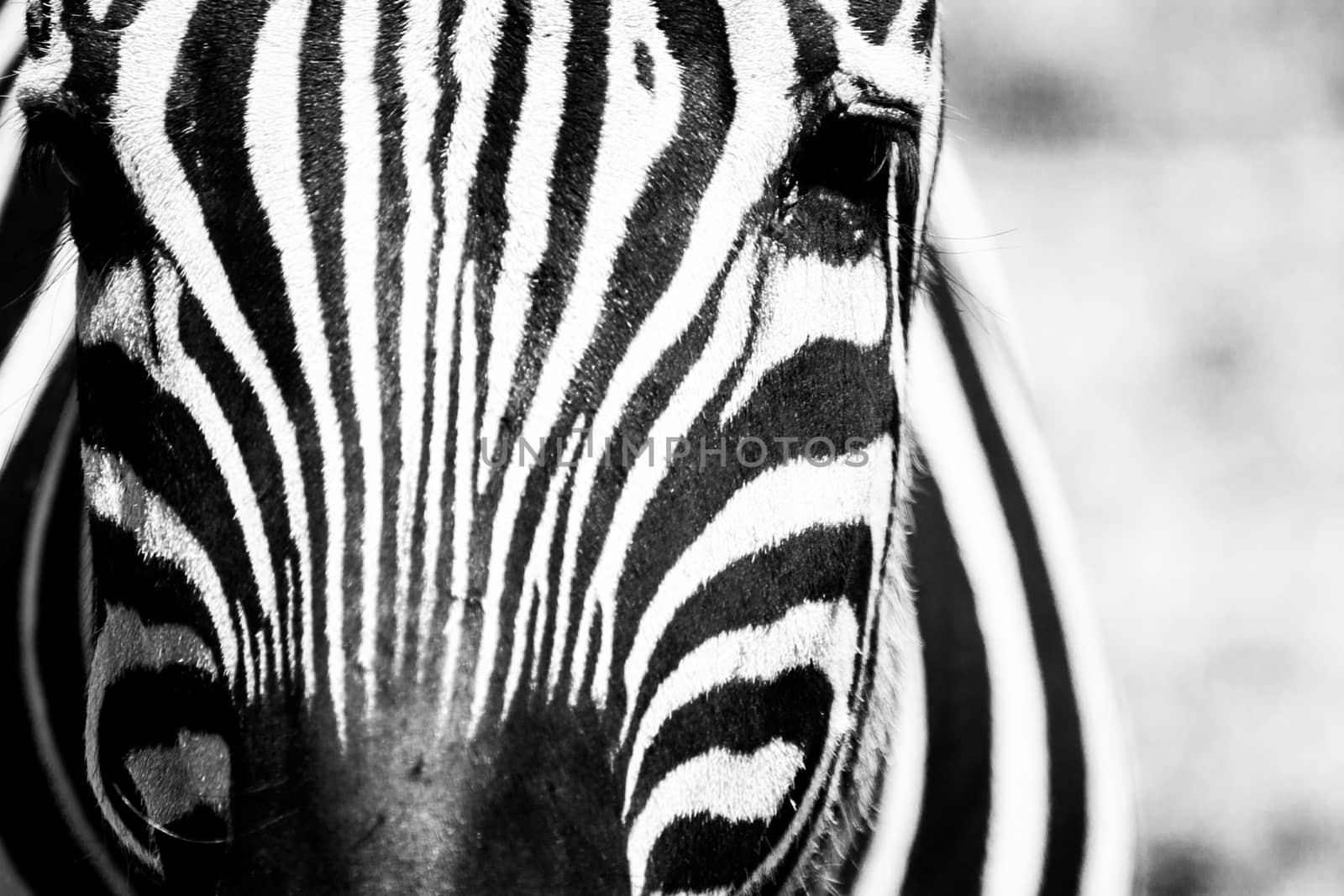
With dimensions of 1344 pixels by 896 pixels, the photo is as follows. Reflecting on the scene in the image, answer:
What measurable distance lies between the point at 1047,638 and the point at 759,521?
3.93 ft

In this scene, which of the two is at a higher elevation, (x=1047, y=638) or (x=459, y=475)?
(x=459, y=475)

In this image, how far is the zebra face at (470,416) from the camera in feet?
3.23

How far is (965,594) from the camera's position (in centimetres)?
207

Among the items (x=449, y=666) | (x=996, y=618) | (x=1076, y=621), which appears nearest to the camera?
(x=449, y=666)

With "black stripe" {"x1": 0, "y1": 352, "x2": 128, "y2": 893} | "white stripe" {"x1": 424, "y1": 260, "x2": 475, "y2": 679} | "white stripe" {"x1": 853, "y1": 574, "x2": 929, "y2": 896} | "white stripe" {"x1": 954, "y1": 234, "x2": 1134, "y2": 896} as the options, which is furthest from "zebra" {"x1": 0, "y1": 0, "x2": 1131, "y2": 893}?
"white stripe" {"x1": 954, "y1": 234, "x2": 1134, "y2": 896}

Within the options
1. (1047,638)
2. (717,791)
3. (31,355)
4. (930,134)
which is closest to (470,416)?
(717,791)

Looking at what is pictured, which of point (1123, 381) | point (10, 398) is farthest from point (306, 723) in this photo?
point (1123, 381)

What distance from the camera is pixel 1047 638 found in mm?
2129

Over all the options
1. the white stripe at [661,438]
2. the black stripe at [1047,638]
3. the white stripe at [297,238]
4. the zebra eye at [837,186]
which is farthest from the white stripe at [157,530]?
the black stripe at [1047,638]

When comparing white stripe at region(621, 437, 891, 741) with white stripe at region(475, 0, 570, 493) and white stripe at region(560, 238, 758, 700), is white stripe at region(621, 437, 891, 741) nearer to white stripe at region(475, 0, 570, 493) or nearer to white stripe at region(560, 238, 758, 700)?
white stripe at region(560, 238, 758, 700)

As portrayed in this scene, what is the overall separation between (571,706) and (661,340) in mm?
381

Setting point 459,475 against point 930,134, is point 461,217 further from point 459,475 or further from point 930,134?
point 930,134

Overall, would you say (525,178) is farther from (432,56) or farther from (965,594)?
(965,594)

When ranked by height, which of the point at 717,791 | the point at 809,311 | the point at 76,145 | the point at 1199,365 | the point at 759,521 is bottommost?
the point at 717,791
